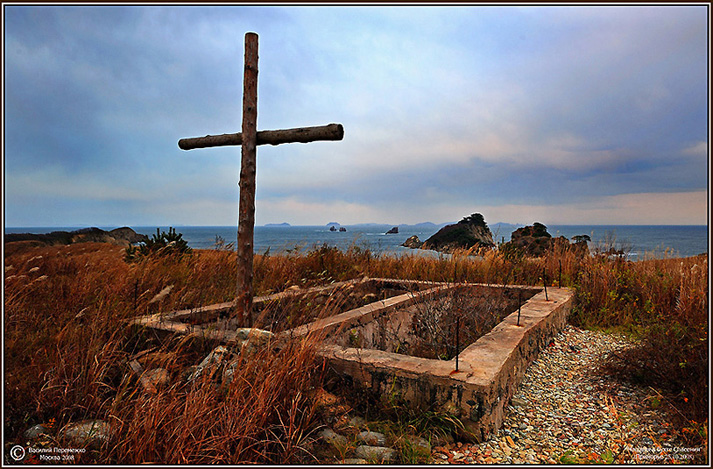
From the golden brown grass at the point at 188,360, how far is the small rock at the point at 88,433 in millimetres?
66

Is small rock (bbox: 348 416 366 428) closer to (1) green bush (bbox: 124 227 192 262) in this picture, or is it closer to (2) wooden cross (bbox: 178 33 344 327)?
(2) wooden cross (bbox: 178 33 344 327)

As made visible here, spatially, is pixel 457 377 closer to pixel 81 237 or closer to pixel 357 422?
pixel 357 422

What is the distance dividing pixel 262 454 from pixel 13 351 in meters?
2.32

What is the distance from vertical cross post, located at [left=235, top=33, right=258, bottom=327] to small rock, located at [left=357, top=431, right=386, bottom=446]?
174 cm

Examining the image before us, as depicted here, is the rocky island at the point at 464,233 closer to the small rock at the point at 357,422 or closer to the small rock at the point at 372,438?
the small rock at the point at 357,422

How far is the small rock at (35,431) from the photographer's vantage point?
2.46 m

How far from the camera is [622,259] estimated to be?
771 cm

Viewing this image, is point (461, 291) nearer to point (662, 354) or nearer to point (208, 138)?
point (662, 354)

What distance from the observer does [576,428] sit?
2889 millimetres

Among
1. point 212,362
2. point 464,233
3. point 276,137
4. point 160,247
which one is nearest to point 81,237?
point 160,247

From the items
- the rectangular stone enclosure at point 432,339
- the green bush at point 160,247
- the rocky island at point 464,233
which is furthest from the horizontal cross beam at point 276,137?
the rocky island at point 464,233

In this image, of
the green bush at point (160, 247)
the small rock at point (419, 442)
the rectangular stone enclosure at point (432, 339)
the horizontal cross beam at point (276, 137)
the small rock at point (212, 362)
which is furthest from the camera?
the green bush at point (160, 247)

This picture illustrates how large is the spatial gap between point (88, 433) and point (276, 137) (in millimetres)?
2658

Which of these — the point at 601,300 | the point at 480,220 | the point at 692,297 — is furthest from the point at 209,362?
the point at 480,220
